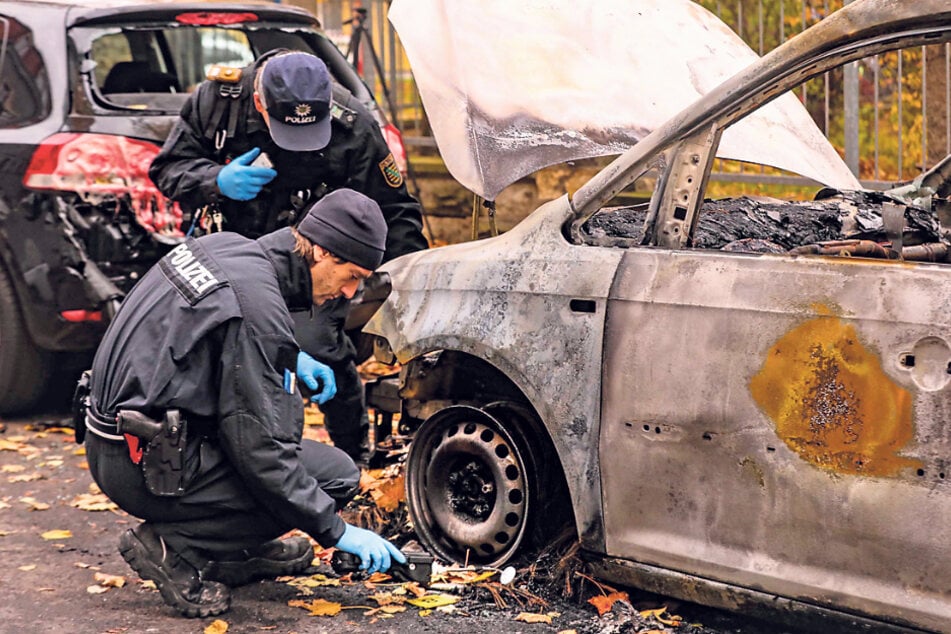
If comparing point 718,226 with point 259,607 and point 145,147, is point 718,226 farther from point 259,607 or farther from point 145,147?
point 145,147

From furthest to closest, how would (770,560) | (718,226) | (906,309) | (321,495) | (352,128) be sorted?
(352,128) → (718,226) → (321,495) → (770,560) → (906,309)

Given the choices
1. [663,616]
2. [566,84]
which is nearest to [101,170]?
[566,84]

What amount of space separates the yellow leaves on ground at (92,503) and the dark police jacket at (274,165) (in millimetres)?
1189

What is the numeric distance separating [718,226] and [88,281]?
9.94 ft

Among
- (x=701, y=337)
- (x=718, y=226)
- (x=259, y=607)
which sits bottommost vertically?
(x=259, y=607)

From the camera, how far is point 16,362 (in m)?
6.19

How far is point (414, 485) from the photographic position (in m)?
4.37

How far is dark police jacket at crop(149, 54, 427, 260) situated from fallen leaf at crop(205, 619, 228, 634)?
1850mm

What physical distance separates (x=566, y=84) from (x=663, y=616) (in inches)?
70.5

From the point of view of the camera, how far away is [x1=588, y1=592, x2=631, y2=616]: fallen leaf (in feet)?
12.9

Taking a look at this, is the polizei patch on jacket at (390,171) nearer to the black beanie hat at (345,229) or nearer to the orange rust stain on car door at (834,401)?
the black beanie hat at (345,229)

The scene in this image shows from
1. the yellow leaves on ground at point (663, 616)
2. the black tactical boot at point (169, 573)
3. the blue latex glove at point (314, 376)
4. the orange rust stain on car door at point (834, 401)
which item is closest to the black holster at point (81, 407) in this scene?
the black tactical boot at point (169, 573)

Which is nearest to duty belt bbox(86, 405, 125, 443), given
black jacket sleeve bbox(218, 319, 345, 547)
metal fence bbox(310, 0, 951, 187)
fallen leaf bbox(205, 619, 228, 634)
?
black jacket sleeve bbox(218, 319, 345, 547)

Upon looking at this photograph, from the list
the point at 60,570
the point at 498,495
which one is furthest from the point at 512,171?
the point at 60,570
